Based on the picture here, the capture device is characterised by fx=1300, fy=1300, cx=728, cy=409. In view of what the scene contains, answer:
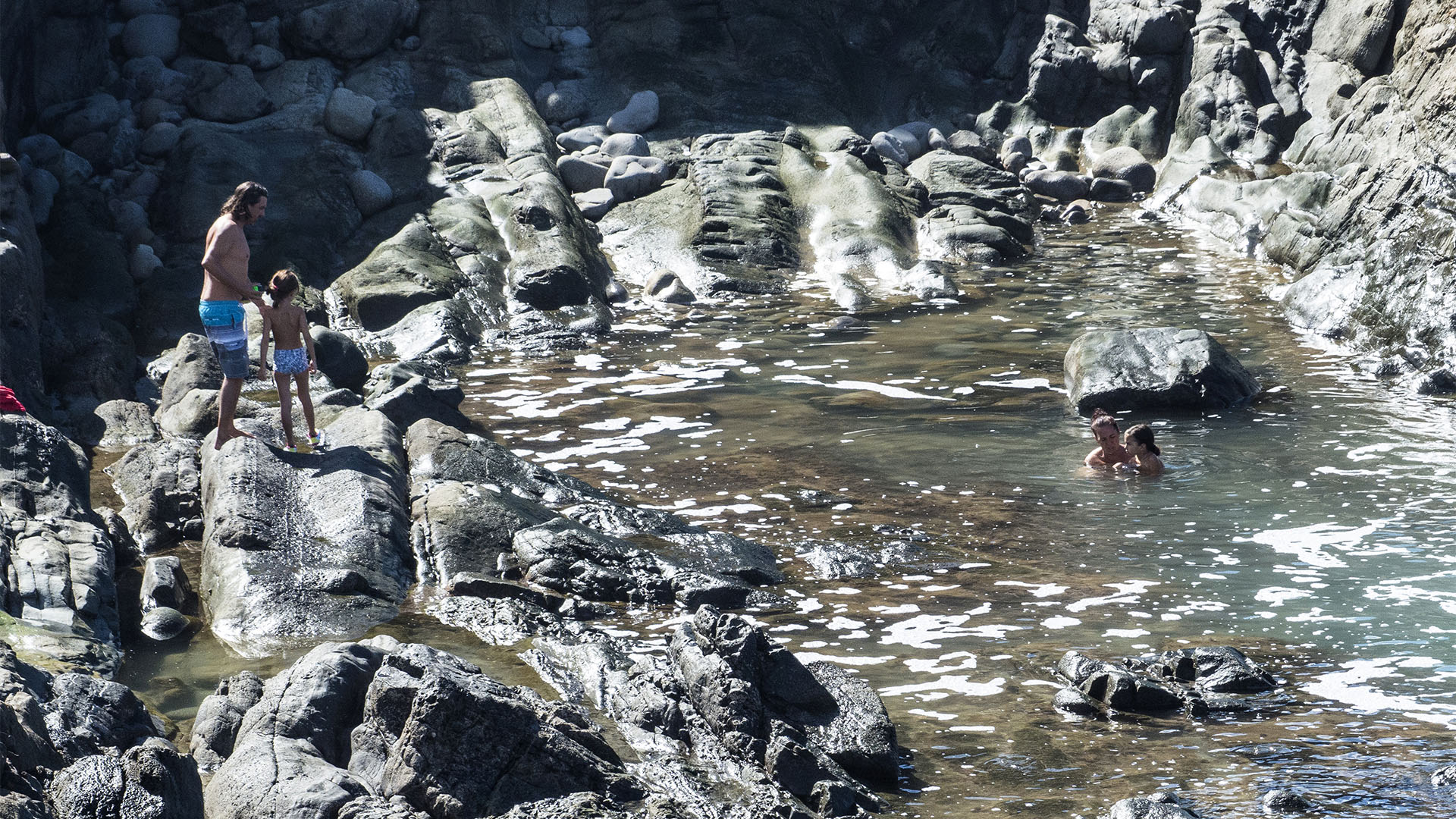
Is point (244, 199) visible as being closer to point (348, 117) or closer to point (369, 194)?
point (369, 194)

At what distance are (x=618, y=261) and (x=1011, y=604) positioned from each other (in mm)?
11642

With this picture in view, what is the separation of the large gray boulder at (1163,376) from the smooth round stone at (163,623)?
24.5 ft

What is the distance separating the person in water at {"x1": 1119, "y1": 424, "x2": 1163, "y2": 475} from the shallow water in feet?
0.35

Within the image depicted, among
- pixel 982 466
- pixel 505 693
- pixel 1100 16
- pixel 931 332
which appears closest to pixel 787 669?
pixel 505 693

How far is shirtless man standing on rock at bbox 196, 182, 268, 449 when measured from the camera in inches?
345

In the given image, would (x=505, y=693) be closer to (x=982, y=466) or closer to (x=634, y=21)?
(x=982, y=466)

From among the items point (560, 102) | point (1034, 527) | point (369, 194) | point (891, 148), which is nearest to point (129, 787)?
point (1034, 527)

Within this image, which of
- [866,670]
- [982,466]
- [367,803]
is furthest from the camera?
[982,466]

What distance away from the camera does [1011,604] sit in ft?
23.9

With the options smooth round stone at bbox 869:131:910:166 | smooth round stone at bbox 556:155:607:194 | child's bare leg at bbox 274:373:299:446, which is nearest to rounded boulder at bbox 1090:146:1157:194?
smooth round stone at bbox 869:131:910:166

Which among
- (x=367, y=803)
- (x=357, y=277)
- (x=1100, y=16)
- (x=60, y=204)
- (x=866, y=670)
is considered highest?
(x=1100, y=16)

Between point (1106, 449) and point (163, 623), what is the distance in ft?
21.2

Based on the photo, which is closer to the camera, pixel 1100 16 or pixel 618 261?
pixel 618 261

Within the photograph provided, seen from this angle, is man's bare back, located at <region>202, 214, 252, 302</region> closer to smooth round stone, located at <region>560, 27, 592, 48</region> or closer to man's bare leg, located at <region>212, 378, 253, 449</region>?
man's bare leg, located at <region>212, 378, 253, 449</region>
